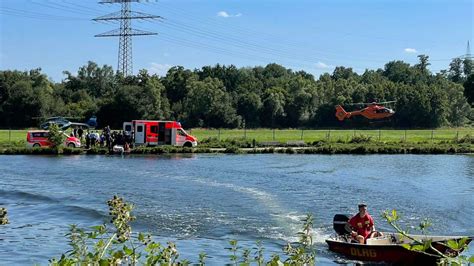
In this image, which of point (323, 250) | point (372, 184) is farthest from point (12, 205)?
point (372, 184)

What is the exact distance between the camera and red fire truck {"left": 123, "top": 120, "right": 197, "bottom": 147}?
54.9 metres

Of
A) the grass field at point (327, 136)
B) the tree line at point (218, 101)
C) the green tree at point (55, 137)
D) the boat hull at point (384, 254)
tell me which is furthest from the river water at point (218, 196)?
the tree line at point (218, 101)

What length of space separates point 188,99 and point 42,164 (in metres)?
67.4

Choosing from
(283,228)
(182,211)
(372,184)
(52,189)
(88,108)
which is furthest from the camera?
(88,108)

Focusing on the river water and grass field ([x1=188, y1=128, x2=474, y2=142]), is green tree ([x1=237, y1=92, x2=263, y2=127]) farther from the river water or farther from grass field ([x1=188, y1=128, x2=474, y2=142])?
the river water

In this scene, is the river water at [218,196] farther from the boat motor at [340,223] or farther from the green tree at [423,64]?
the green tree at [423,64]

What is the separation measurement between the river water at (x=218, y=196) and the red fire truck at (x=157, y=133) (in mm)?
6067

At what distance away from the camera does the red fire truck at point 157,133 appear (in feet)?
180

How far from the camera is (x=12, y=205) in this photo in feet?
91.0

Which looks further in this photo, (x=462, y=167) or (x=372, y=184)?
(x=462, y=167)

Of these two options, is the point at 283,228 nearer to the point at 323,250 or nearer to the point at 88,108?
the point at 323,250

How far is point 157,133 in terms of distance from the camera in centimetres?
5544

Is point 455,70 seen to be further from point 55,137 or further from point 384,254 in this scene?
point 384,254

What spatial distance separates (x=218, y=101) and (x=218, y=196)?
259 feet
